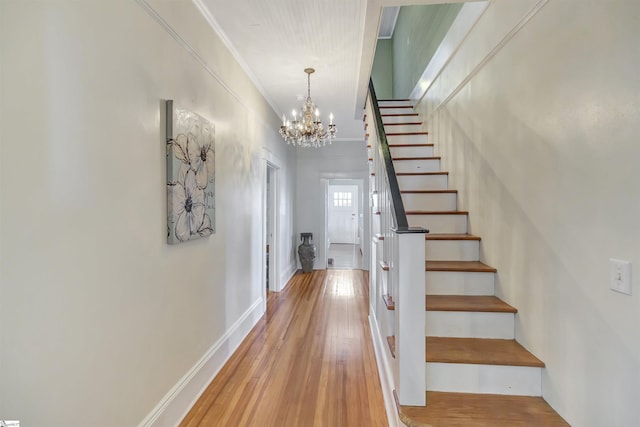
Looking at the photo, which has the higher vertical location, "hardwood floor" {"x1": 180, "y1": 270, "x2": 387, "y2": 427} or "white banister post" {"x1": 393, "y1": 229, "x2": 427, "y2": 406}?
"white banister post" {"x1": 393, "y1": 229, "x2": 427, "y2": 406}

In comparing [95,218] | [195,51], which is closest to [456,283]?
[95,218]

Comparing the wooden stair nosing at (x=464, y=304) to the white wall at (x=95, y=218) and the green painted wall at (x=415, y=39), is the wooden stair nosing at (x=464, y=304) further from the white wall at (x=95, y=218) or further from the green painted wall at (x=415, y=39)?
the green painted wall at (x=415, y=39)

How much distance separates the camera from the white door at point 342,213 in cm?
1122

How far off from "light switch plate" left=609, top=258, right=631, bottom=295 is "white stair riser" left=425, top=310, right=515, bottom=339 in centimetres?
82

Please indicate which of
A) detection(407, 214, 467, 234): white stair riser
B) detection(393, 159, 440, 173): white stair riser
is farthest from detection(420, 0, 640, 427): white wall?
detection(393, 159, 440, 173): white stair riser

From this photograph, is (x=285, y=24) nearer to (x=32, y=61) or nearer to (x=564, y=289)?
(x=32, y=61)

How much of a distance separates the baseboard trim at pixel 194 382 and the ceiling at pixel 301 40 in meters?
2.58

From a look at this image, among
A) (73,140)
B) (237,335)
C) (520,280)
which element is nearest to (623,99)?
(520,280)

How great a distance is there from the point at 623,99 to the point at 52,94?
7.02 feet

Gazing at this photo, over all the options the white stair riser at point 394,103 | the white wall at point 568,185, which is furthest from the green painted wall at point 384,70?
the white wall at point 568,185

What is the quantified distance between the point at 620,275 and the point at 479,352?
0.89 m

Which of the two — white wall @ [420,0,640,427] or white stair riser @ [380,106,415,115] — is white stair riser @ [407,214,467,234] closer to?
white wall @ [420,0,640,427]

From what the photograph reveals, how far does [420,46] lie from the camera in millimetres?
4234

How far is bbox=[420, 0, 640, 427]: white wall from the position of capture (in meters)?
1.16
